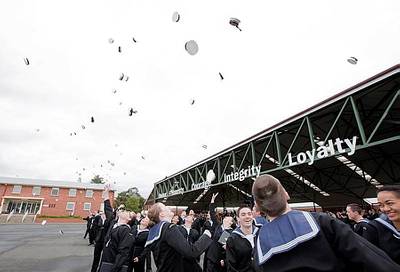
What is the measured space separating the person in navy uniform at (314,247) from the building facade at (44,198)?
165ft

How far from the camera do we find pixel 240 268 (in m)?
3.42

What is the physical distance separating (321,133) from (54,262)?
1125 centimetres

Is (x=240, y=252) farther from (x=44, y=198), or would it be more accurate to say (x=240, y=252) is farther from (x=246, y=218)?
(x=44, y=198)

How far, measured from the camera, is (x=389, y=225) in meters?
2.31

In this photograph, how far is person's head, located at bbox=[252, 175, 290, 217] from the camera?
157cm

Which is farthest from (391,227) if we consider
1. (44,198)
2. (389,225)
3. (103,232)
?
(44,198)

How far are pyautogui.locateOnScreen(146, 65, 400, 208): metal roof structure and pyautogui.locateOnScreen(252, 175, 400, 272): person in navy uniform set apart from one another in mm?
5331

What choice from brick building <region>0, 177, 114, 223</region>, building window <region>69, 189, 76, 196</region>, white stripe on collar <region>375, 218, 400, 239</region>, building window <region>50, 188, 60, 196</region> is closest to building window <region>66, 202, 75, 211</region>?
brick building <region>0, 177, 114, 223</region>

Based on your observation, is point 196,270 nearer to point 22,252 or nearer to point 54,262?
point 54,262

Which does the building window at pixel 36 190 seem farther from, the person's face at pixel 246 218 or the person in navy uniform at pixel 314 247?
the person in navy uniform at pixel 314 247

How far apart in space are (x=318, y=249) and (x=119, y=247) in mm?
4173

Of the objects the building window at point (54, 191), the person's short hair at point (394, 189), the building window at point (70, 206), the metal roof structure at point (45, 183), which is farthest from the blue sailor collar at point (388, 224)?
the building window at point (54, 191)

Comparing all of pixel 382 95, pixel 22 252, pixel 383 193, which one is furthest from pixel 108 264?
pixel 22 252

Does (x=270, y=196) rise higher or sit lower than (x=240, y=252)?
higher
